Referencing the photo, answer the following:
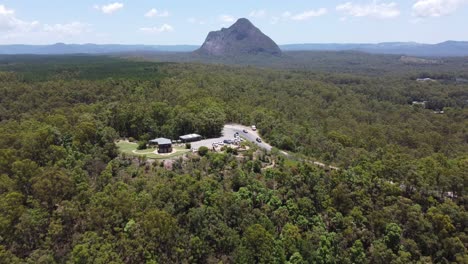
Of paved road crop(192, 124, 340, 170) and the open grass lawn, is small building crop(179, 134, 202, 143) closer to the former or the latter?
paved road crop(192, 124, 340, 170)

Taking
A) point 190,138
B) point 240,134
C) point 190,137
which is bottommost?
point 240,134

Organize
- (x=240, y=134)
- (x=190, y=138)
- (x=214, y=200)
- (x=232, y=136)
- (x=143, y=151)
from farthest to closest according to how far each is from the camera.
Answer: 1. (x=240, y=134)
2. (x=232, y=136)
3. (x=190, y=138)
4. (x=143, y=151)
5. (x=214, y=200)

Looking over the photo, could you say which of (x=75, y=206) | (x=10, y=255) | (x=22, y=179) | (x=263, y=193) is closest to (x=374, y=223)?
(x=263, y=193)

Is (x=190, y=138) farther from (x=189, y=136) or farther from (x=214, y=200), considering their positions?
(x=214, y=200)

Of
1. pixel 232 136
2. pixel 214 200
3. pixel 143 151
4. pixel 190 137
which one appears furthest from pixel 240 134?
pixel 214 200

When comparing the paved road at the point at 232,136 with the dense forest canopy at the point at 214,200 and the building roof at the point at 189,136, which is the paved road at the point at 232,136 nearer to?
the building roof at the point at 189,136

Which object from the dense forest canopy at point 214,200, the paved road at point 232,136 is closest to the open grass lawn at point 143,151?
the dense forest canopy at point 214,200

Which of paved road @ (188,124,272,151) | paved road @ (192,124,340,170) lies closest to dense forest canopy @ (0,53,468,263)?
paved road @ (192,124,340,170)

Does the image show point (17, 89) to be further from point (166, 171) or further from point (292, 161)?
point (292, 161)
